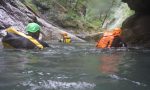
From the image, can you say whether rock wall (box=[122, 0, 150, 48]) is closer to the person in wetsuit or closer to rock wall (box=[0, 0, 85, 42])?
the person in wetsuit

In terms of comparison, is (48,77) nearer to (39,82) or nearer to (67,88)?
(39,82)

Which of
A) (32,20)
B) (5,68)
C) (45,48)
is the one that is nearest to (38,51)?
(45,48)

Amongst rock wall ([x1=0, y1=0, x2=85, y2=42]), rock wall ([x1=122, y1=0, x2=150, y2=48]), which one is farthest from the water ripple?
rock wall ([x1=0, y1=0, x2=85, y2=42])

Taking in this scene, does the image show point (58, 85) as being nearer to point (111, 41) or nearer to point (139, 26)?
point (111, 41)

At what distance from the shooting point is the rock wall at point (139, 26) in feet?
45.0

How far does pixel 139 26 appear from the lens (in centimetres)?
1419

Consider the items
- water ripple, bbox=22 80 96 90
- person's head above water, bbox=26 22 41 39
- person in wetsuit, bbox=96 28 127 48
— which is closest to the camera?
water ripple, bbox=22 80 96 90

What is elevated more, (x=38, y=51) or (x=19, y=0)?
(x=19, y=0)

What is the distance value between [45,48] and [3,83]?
6.08 meters

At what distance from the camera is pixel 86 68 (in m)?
6.71

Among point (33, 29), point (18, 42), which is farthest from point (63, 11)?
point (18, 42)

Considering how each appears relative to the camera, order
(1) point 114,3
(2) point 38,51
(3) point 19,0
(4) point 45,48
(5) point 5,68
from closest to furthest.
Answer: (5) point 5,68 < (2) point 38,51 < (4) point 45,48 < (3) point 19,0 < (1) point 114,3

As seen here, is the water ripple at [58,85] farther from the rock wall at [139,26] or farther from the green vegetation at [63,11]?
the green vegetation at [63,11]

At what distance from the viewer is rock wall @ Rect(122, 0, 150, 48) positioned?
13727 millimetres
